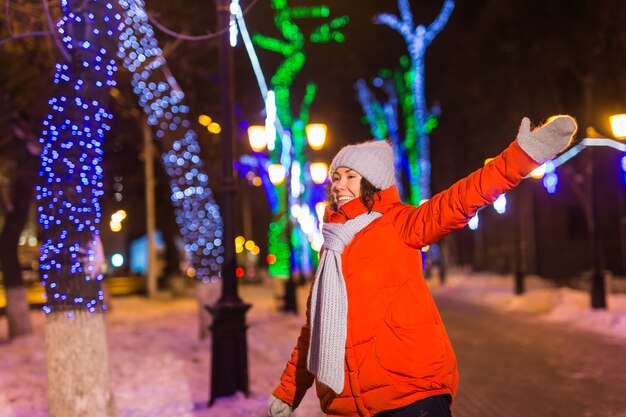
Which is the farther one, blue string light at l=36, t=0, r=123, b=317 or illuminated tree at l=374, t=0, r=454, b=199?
illuminated tree at l=374, t=0, r=454, b=199

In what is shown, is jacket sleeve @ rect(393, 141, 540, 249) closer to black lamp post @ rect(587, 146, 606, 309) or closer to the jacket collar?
the jacket collar

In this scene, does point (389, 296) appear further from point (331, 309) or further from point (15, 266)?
point (15, 266)

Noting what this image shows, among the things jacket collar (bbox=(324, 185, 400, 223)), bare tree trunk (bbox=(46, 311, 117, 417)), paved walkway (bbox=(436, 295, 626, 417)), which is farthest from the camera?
paved walkway (bbox=(436, 295, 626, 417))

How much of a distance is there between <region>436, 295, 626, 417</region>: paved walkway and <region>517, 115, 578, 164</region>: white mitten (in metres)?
5.11

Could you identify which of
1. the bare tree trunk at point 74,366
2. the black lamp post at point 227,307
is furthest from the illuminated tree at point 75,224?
the black lamp post at point 227,307

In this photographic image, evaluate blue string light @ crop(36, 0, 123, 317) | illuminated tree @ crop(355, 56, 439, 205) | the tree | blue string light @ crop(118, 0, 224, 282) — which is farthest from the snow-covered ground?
illuminated tree @ crop(355, 56, 439, 205)

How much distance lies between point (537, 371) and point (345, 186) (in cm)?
749

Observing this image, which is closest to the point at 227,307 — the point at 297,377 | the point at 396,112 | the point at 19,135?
the point at 297,377

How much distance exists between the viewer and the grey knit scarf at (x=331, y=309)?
309 centimetres

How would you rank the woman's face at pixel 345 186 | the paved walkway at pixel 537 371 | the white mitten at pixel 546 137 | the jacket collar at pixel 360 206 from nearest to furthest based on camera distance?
the white mitten at pixel 546 137 → the jacket collar at pixel 360 206 → the woman's face at pixel 345 186 → the paved walkway at pixel 537 371

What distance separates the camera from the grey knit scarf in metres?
3.09

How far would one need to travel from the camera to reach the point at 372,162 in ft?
11.1

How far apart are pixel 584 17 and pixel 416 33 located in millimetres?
6814

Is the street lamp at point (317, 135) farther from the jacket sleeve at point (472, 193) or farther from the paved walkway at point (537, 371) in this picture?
the jacket sleeve at point (472, 193)
